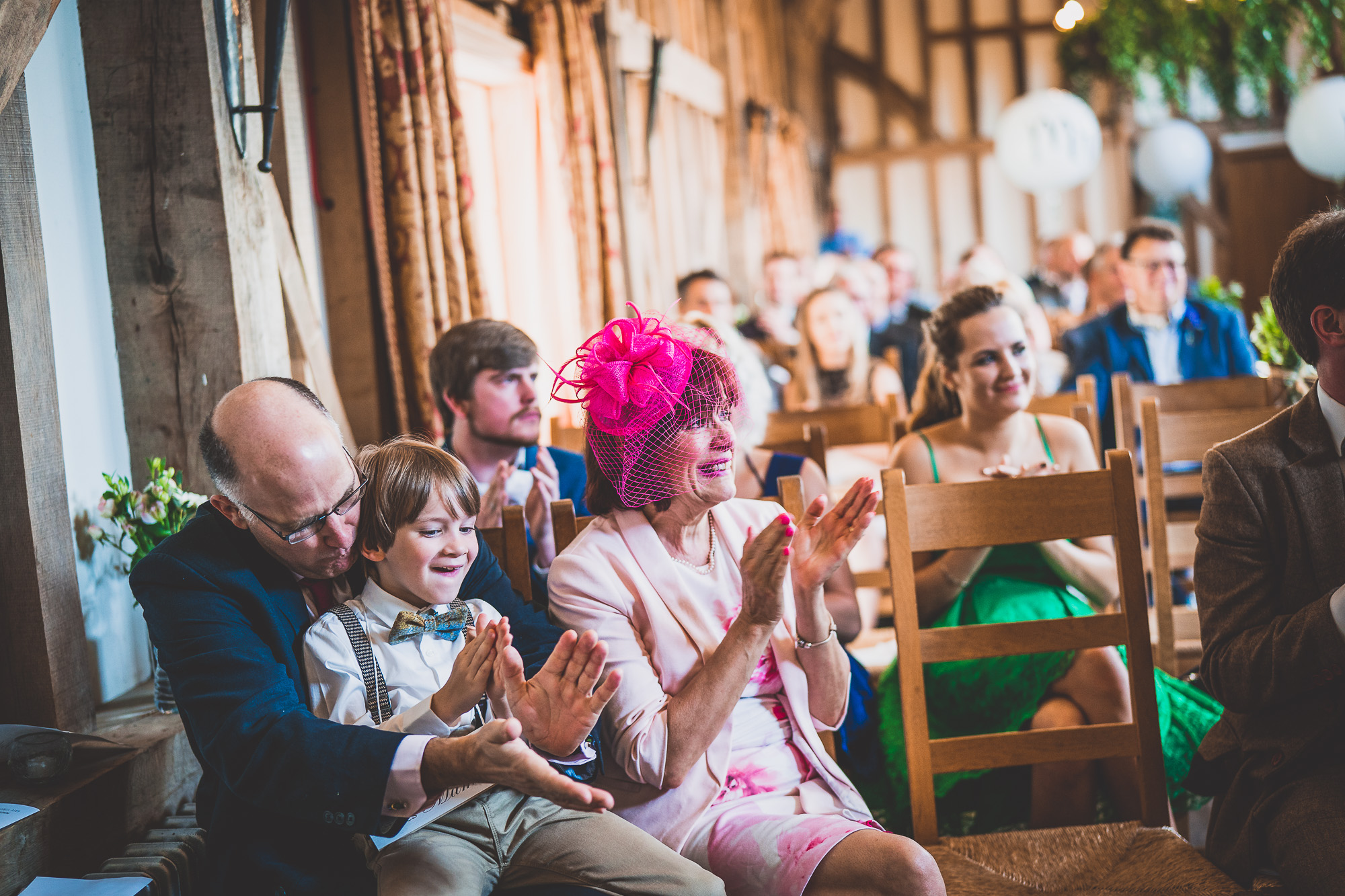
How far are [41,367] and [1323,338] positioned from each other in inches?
83.1

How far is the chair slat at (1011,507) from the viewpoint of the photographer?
1.93 metres

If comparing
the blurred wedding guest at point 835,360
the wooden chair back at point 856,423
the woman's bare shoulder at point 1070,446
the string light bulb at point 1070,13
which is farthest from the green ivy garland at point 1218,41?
Result: the woman's bare shoulder at point 1070,446

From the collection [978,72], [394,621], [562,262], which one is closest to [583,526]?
[394,621]

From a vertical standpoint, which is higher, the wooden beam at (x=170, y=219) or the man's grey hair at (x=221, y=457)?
the wooden beam at (x=170, y=219)

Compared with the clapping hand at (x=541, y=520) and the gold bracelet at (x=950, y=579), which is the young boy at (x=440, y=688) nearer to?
the clapping hand at (x=541, y=520)

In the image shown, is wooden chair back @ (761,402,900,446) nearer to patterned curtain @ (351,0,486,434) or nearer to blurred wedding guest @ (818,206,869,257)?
patterned curtain @ (351,0,486,434)

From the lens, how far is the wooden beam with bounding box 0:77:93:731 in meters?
1.78

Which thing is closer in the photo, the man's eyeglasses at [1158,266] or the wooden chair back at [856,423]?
the wooden chair back at [856,423]

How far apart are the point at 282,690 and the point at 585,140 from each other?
3718mm

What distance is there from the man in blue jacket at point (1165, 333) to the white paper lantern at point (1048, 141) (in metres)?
3.65

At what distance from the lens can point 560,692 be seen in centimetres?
139

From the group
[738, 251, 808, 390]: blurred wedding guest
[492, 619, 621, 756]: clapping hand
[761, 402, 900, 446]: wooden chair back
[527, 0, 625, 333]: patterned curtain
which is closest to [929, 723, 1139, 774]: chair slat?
[492, 619, 621, 756]: clapping hand

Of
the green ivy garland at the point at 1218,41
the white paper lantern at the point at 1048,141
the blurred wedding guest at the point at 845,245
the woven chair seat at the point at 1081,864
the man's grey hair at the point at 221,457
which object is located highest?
the green ivy garland at the point at 1218,41

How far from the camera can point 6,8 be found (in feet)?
4.80
